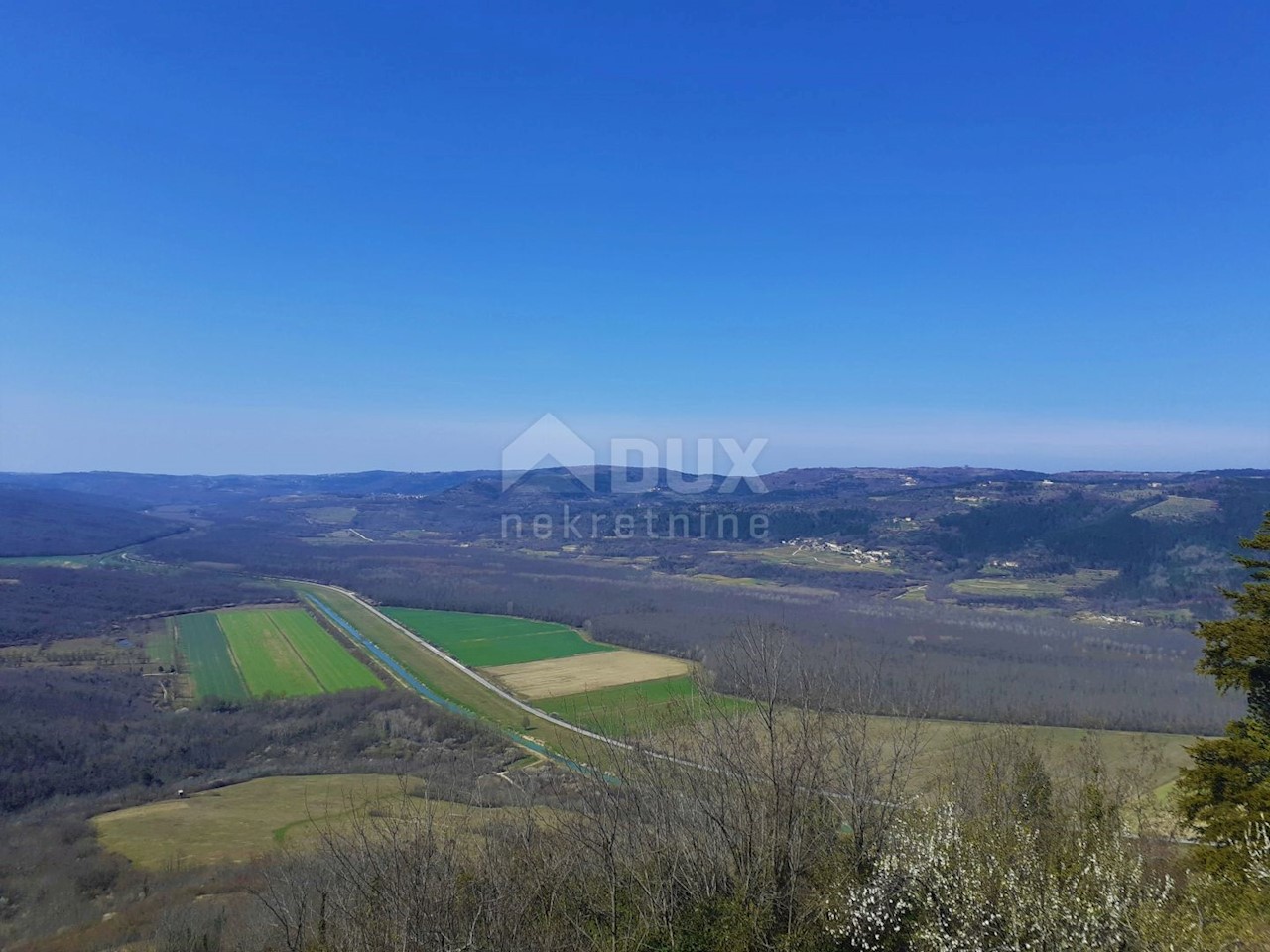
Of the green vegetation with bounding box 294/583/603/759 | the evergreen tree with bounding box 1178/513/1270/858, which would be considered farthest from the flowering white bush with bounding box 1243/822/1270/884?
the green vegetation with bounding box 294/583/603/759

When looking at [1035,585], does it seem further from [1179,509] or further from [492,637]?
[492,637]

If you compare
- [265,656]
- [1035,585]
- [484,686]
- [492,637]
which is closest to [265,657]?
[265,656]

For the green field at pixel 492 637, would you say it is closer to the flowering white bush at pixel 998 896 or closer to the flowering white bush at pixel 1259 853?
the flowering white bush at pixel 998 896

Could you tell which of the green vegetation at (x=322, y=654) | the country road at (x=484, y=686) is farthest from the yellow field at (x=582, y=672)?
the green vegetation at (x=322, y=654)

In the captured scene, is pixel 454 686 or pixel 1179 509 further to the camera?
pixel 1179 509

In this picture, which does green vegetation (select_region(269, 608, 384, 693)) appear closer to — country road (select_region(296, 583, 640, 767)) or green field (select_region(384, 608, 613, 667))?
country road (select_region(296, 583, 640, 767))

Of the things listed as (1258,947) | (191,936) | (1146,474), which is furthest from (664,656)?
(1146,474)
